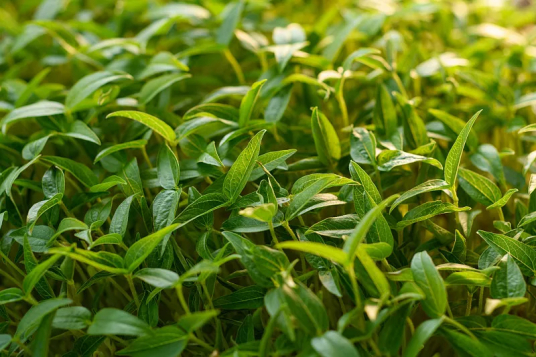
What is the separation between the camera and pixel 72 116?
847 millimetres

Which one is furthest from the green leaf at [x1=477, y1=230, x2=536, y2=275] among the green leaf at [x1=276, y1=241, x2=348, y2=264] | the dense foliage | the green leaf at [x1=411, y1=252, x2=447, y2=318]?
the green leaf at [x1=276, y1=241, x2=348, y2=264]

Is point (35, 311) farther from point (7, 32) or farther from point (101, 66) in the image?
point (7, 32)

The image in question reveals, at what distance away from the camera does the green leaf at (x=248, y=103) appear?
755 millimetres

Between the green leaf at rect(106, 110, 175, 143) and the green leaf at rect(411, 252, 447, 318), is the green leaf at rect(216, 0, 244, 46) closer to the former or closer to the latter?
the green leaf at rect(106, 110, 175, 143)

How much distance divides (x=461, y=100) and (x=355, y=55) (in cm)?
41

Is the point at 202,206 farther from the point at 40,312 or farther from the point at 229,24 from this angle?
the point at 229,24

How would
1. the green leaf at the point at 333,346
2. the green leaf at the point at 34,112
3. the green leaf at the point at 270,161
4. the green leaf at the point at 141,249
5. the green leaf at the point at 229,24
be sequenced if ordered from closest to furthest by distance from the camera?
the green leaf at the point at 333,346
the green leaf at the point at 141,249
the green leaf at the point at 270,161
the green leaf at the point at 34,112
the green leaf at the point at 229,24

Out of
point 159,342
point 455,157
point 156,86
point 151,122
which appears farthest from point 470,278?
point 156,86

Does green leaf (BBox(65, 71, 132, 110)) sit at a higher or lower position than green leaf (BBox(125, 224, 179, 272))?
higher

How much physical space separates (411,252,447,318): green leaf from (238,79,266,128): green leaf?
13.2 inches

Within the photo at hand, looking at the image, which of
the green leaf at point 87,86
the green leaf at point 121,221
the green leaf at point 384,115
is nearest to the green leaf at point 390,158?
the green leaf at point 384,115

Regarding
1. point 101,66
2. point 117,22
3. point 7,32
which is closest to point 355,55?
point 101,66

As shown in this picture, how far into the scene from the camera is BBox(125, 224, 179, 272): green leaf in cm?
59

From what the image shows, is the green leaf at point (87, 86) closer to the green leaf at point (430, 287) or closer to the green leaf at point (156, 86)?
the green leaf at point (156, 86)
